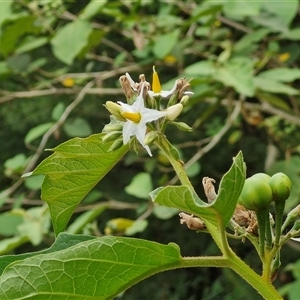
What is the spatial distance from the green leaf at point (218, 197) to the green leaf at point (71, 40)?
99cm

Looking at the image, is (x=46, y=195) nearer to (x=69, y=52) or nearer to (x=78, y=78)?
(x=69, y=52)

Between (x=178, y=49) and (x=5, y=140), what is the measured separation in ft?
3.72

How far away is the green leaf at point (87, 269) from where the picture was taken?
335 mm

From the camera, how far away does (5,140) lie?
2.33m

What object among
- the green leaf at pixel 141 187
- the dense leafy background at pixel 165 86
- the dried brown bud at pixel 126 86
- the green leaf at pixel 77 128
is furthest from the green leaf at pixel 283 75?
the dried brown bud at pixel 126 86

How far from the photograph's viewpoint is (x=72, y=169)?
414 mm

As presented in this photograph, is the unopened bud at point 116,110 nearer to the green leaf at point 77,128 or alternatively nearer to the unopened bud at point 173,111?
the unopened bud at point 173,111

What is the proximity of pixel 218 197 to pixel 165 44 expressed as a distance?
99 cm

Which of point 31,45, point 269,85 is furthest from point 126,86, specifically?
point 31,45

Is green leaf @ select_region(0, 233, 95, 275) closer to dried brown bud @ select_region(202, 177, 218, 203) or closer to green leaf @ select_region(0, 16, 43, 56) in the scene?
dried brown bud @ select_region(202, 177, 218, 203)

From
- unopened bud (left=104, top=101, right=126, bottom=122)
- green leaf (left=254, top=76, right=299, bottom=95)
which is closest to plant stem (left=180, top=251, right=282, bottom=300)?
unopened bud (left=104, top=101, right=126, bottom=122)

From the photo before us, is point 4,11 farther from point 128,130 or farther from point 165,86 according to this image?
point 128,130

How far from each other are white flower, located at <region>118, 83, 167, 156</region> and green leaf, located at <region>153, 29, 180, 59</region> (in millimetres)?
874

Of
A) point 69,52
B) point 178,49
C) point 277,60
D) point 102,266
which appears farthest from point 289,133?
point 102,266
